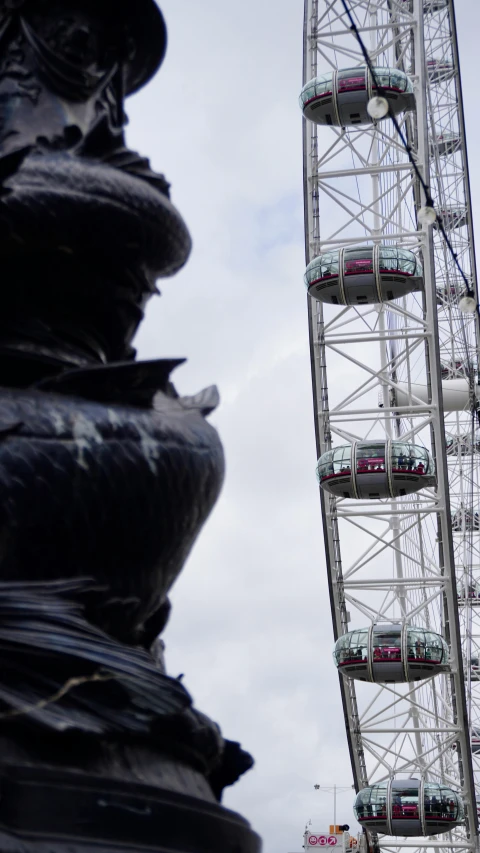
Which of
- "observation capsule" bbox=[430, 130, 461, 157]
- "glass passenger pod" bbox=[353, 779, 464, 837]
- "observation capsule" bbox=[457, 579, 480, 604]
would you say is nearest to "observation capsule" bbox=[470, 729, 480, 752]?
"observation capsule" bbox=[457, 579, 480, 604]

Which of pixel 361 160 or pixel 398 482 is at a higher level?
pixel 361 160

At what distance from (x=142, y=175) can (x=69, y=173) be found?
0.44 metres

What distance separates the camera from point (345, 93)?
29.3 metres

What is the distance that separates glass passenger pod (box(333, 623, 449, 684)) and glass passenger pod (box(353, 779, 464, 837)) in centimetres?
257

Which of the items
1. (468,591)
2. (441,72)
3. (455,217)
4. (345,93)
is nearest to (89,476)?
(345,93)

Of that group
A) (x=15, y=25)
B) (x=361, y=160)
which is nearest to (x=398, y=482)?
(x=361, y=160)

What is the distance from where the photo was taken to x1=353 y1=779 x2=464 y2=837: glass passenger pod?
91.7ft

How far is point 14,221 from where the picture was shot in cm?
525

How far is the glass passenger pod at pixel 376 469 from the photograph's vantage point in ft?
92.0

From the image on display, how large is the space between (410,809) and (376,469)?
7.99 m

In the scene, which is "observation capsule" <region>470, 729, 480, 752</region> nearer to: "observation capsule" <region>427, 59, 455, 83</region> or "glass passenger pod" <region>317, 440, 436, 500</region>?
"glass passenger pod" <region>317, 440, 436, 500</region>

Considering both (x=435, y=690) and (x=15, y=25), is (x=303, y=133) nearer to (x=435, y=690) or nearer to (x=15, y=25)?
(x=435, y=690)

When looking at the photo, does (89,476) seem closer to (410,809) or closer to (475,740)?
(410,809)

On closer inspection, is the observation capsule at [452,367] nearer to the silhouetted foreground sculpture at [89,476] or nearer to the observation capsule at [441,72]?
the observation capsule at [441,72]
